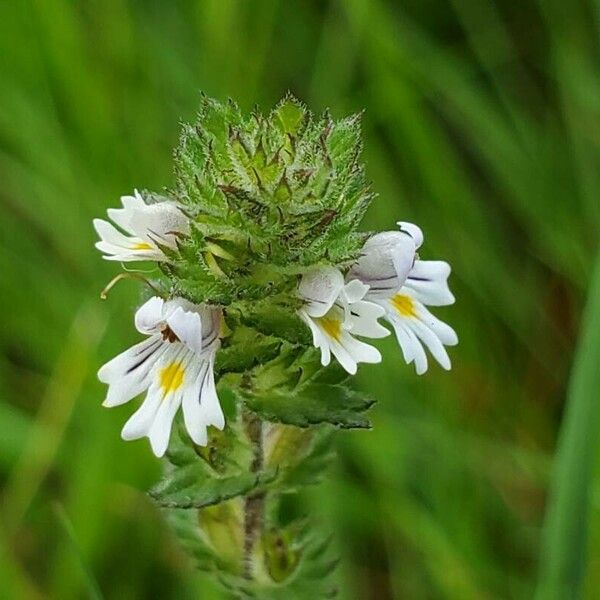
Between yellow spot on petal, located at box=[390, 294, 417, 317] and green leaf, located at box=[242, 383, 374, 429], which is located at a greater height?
yellow spot on petal, located at box=[390, 294, 417, 317]

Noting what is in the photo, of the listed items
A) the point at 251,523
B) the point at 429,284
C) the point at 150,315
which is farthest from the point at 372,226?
the point at 150,315

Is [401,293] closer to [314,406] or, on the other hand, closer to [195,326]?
[314,406]

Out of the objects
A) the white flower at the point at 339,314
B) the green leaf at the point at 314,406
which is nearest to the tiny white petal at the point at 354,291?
the white flower at the point at 339,314

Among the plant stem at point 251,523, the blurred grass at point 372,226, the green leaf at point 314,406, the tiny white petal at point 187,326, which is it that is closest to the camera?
the tiny white petal at point 187,326

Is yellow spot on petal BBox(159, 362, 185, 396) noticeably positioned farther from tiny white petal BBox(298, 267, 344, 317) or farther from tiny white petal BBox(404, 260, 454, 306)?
tiny white petal BBox(404, 260, 454, 306)

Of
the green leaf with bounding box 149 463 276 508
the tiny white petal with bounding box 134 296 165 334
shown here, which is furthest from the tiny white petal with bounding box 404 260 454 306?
the tiny white petal with bounding box 134 296 165 334

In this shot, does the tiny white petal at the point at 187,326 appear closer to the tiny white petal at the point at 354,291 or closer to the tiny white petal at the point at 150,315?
the tiny white petal at the point at 150,315

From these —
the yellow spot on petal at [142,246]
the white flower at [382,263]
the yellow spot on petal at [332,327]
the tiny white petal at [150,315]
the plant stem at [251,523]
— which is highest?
the white flower at [382,263]

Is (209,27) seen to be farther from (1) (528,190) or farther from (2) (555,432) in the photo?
(2) (555,432)
